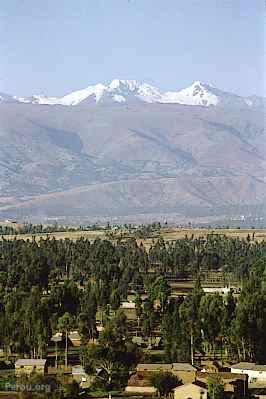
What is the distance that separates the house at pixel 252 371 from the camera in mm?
19281

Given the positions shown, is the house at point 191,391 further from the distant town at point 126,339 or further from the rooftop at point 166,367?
the rooftop at point 166,367

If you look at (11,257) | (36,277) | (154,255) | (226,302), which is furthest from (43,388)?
(154,255)

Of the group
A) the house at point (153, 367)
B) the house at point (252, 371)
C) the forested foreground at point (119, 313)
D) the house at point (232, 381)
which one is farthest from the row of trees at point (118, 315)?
the house at point (232, 381)

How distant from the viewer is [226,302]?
25000 millimetres

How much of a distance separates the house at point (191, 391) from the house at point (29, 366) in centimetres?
305

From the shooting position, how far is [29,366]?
764 inches

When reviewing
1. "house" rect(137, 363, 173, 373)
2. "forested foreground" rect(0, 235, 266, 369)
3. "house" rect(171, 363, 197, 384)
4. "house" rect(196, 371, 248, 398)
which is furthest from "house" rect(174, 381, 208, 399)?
"forested foreground" rect(0, 235, 266, 369)

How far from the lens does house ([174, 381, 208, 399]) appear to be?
55.4ft

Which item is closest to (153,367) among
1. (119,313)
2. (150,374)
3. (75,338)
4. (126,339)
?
(150,374)

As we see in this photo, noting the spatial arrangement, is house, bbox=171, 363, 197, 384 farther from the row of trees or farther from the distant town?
the row of trees

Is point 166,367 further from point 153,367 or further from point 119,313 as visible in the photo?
point 119,313

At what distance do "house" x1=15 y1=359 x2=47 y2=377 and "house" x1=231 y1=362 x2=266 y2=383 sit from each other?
13.0ft

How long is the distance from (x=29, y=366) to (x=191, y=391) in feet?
13.4

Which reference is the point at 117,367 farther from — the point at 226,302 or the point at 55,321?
the point at 226,302
